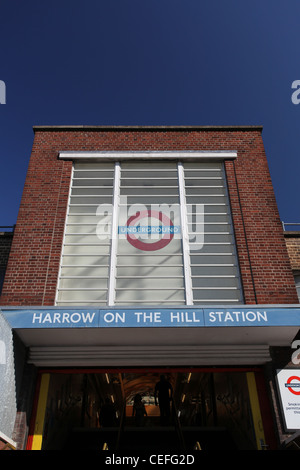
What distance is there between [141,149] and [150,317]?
17.9ft

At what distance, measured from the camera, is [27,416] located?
8086mm

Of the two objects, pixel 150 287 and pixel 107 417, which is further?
pixel 107 417

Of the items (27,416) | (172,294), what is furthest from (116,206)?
(27,416)

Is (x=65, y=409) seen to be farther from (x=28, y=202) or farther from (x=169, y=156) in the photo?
(x=169, y=156)

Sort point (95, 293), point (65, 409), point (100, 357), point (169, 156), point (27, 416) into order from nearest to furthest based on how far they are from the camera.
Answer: point (27, 416) → point (100, 357) → point (95, 293) → point (65, 409) → point (169, 156)

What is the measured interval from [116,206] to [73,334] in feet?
12.3

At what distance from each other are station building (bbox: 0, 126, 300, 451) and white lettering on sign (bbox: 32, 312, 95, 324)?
0.07 feet

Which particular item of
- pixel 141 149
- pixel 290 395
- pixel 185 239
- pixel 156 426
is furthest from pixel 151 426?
pixel 141 149

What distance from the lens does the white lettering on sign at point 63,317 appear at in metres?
7.82

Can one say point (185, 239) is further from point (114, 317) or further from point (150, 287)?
point (114, 317)

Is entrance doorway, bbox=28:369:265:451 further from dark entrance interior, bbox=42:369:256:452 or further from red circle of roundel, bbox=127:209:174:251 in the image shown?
red circle of roundel, bbox=127:209:174:251

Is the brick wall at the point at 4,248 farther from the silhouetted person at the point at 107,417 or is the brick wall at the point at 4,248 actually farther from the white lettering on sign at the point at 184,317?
the silhouetted person at the point at 107,417

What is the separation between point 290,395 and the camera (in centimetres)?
809

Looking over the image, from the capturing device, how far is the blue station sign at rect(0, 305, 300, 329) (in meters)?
7.82
